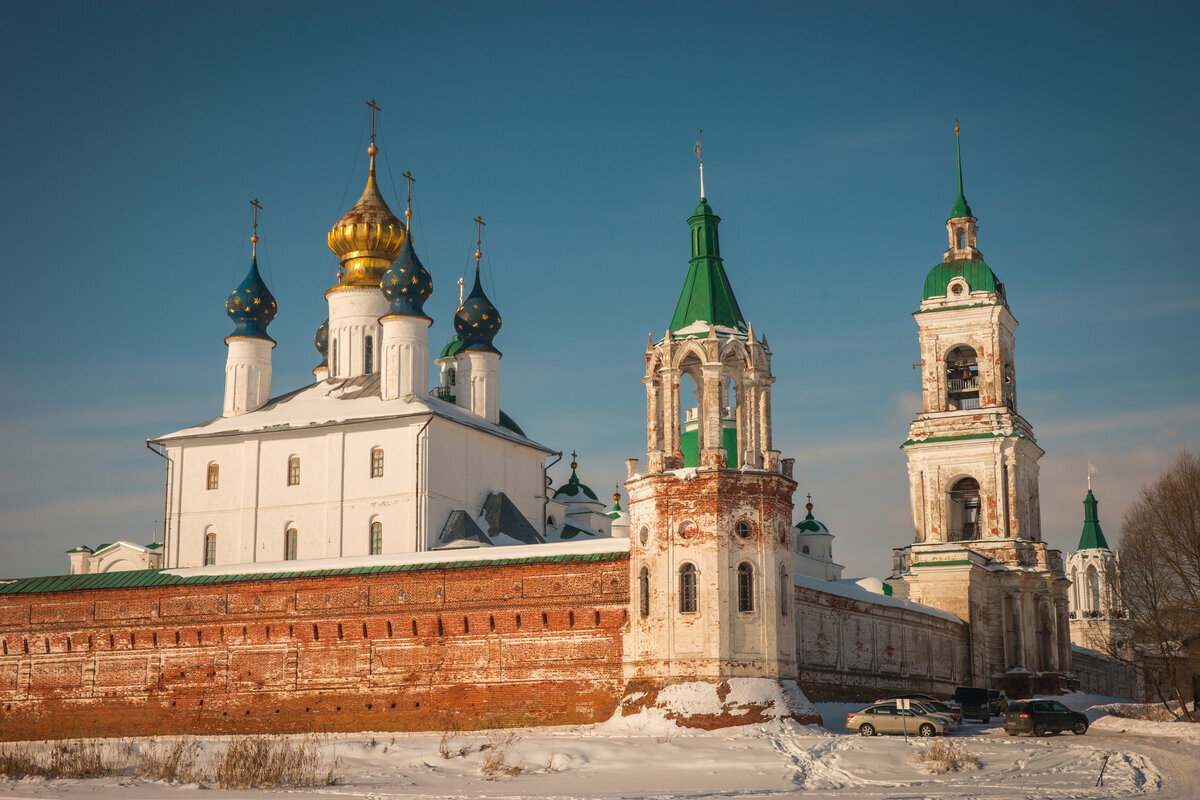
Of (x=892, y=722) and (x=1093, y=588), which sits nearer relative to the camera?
(x=892, y=722)

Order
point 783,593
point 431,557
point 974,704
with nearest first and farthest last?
point 783,593
point 431,557
point 974,704

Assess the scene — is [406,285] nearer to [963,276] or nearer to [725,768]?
[963,276]

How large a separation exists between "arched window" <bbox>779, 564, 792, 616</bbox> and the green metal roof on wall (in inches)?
815

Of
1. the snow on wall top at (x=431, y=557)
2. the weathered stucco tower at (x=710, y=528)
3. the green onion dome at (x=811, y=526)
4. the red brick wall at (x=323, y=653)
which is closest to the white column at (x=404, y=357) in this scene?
the snow on wall top at (x=431, y=557)

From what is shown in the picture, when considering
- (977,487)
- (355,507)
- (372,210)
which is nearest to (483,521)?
(355,507)

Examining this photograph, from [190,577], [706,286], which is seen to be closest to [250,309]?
[190,577]

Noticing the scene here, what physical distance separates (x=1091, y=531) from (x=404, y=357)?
51208mm

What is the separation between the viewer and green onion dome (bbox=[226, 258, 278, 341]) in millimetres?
40781

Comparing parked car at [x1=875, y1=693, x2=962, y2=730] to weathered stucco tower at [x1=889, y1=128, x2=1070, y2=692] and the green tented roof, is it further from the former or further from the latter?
weathered stucco tower at [x1=889, y1=128, x2=1070, y2=692]

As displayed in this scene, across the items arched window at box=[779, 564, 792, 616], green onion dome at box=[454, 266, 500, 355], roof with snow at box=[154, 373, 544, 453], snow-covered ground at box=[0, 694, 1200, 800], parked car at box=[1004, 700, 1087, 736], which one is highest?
green onion dome at box=[454, 266, 500, 355]

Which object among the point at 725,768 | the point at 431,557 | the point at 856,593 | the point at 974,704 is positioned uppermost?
the point at 431,557

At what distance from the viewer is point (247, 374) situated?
40.2m

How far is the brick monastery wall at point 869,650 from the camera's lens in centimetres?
3002

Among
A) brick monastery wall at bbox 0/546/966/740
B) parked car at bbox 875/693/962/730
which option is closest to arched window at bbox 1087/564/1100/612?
brick monastery wall at bbox 0/546/966/740
